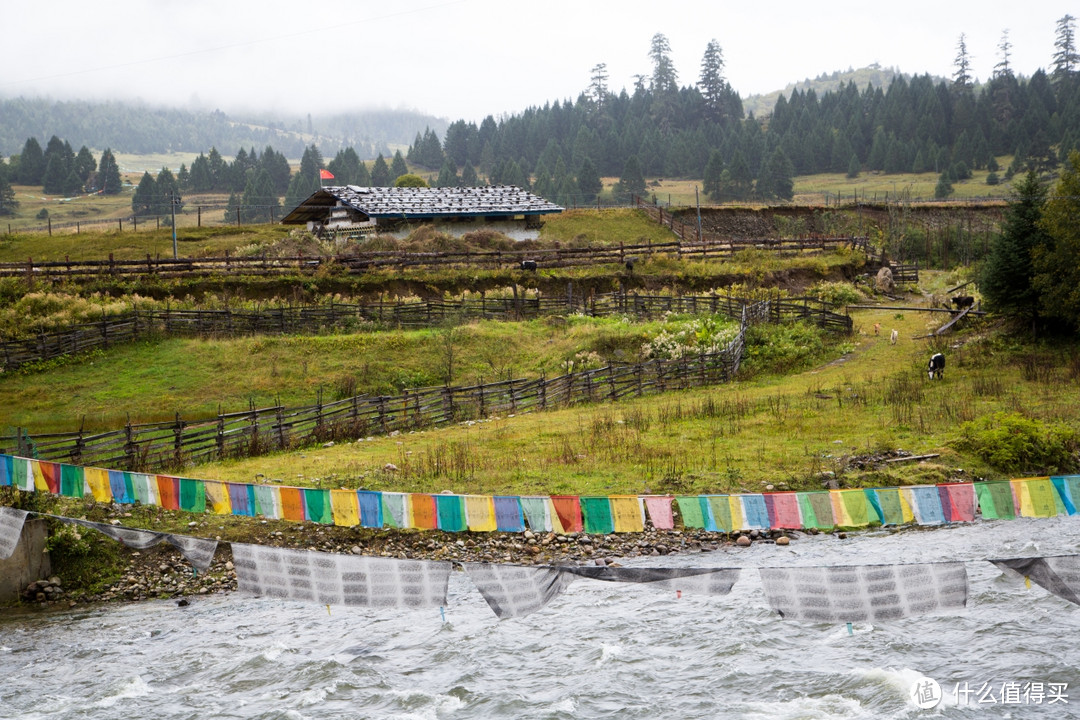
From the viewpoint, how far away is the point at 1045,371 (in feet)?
91.7

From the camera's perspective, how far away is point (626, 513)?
13.1 meters

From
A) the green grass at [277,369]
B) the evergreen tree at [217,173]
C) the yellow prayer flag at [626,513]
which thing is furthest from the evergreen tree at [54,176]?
the yellow prayer flag at [626,513]

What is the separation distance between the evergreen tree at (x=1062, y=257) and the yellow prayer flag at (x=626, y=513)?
73.5 feet

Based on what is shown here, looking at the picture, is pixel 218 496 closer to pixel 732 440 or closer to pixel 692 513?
pixel 692 513

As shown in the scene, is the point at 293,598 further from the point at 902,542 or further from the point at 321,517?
the point at 902,542

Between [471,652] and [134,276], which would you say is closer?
[471,652]

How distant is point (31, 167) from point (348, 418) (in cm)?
12909

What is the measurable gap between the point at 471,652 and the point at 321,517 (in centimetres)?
303

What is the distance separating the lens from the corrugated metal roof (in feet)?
193

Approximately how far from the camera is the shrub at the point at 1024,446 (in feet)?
66.6

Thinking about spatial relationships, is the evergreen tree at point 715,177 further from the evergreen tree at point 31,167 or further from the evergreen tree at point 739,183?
the evergreen tree at point 31,167

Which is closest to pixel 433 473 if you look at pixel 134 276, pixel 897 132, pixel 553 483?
pixel 553 483

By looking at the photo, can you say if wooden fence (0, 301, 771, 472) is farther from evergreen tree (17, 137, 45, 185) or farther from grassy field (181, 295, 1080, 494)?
evergreen tree (17, 137, 45, 185)

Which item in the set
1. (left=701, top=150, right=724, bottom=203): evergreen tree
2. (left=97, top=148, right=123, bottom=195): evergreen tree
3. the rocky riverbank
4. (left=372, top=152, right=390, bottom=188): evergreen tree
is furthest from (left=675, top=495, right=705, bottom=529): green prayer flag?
(left=97, top=148, right=123, bottom=195): evergreen tree
